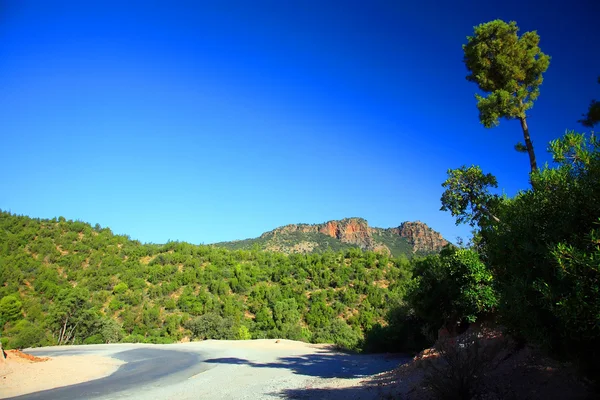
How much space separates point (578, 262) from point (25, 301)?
158 feet

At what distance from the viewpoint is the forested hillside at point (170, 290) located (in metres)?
33.5

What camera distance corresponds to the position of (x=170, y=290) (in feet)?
149

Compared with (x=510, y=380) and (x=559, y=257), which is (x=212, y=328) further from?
(x=559, y=257)

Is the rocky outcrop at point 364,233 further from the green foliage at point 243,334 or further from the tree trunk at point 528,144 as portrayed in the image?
the tree trunk at point 528,144

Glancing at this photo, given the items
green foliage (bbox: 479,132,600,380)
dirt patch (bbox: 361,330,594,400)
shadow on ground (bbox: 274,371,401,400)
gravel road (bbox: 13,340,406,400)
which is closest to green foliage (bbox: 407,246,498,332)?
dirt patch (bbox: 361,330,594,400)

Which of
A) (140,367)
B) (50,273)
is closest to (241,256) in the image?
(50,273)

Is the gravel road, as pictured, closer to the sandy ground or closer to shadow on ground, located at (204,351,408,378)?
shadow on ground, located at (204,351,408,378)

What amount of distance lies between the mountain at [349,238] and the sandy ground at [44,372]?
6920 cm

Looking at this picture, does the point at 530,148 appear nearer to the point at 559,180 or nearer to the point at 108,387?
the point at 559,180

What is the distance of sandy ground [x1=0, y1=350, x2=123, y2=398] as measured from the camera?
10531mm

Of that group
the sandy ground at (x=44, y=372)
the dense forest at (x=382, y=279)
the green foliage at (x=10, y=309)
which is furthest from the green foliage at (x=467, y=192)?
the green foliage at (x=10, y=309)

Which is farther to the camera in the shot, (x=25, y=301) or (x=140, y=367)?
(x=25, y=301)

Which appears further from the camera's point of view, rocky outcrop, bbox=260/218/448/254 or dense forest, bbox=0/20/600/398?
rocky outcrop, bbox=260/218/448/254

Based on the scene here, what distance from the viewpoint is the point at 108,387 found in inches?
416
